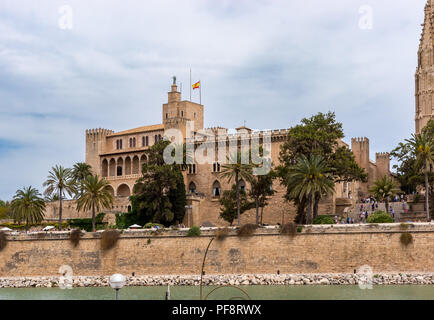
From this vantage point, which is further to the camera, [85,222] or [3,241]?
[85,222]

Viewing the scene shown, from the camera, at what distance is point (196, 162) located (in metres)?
65.4

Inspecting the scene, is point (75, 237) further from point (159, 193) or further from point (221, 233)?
point (159, 193)

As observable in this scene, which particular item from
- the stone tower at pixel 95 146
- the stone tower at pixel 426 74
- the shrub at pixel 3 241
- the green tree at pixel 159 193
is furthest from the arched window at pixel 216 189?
the stone tower at pixel 426 74

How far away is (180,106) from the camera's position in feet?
239

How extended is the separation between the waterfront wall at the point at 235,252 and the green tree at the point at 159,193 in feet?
37.5

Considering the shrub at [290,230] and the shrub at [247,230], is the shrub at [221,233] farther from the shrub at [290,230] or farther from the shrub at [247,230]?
the shrub at [290,230]

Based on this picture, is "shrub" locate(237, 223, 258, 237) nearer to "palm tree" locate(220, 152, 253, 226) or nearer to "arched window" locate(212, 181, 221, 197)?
"palm tree" locate(220, 152, 253, 226)

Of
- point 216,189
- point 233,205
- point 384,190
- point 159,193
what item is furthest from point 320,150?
point 216,189

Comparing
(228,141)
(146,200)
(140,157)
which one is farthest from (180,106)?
(146,200)

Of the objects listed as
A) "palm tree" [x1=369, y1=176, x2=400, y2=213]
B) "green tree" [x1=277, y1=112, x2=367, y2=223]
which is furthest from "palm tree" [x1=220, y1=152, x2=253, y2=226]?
"palm tree" [x1=369, y1=176, x2=400, y2=213]

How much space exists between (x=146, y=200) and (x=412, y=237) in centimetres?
2515

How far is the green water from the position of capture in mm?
31438

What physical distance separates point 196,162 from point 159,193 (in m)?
10.1

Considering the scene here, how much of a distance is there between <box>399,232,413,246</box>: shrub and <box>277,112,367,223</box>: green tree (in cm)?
1121
